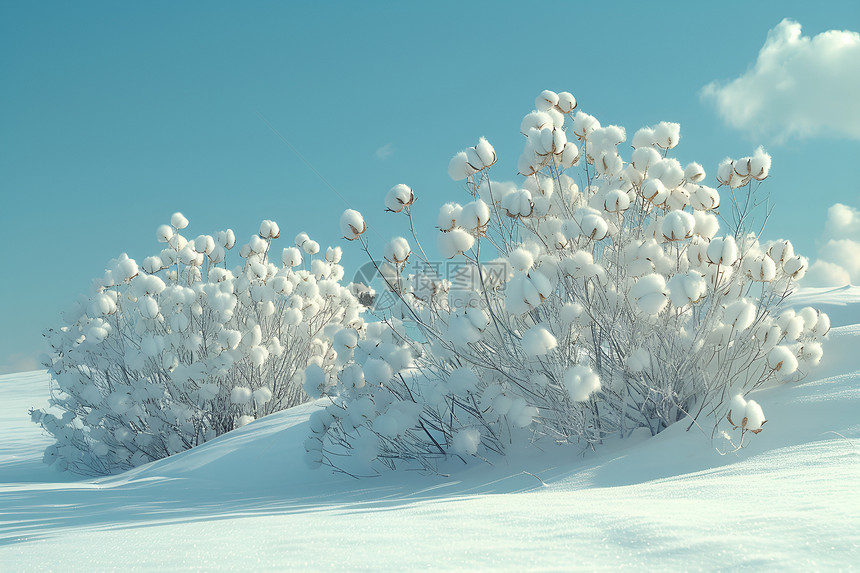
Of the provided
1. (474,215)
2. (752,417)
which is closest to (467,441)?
(474,215)

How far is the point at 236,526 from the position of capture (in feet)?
5.43

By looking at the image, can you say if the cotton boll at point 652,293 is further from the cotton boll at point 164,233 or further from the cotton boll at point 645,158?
the cotton boll at point 164,233

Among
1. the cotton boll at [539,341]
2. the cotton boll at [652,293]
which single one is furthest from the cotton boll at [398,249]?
the cotton boll at [652,293]

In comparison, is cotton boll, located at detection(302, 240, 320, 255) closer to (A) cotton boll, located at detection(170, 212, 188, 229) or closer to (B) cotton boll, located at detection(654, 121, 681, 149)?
(A) cotton boll, located at detection(170, 212, 188, 229)

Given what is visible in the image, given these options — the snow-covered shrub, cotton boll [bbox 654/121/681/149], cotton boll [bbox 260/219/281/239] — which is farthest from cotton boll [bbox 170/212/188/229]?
cotton boll [bbox 654/121/681/149]

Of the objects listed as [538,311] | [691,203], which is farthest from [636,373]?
[691,203]

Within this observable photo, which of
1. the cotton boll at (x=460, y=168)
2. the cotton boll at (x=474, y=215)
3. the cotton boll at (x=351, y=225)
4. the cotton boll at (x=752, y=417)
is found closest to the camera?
the cotton boll at (x=752, y=417)

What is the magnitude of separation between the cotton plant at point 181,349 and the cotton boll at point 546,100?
2.66 meters

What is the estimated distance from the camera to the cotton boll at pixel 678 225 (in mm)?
2518

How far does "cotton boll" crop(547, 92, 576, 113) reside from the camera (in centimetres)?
344

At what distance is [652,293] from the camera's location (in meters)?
2.50

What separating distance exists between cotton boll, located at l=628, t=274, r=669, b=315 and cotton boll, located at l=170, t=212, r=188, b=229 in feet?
15.6

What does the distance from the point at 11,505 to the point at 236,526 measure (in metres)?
1.74

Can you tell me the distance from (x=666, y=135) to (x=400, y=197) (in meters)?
1.46
